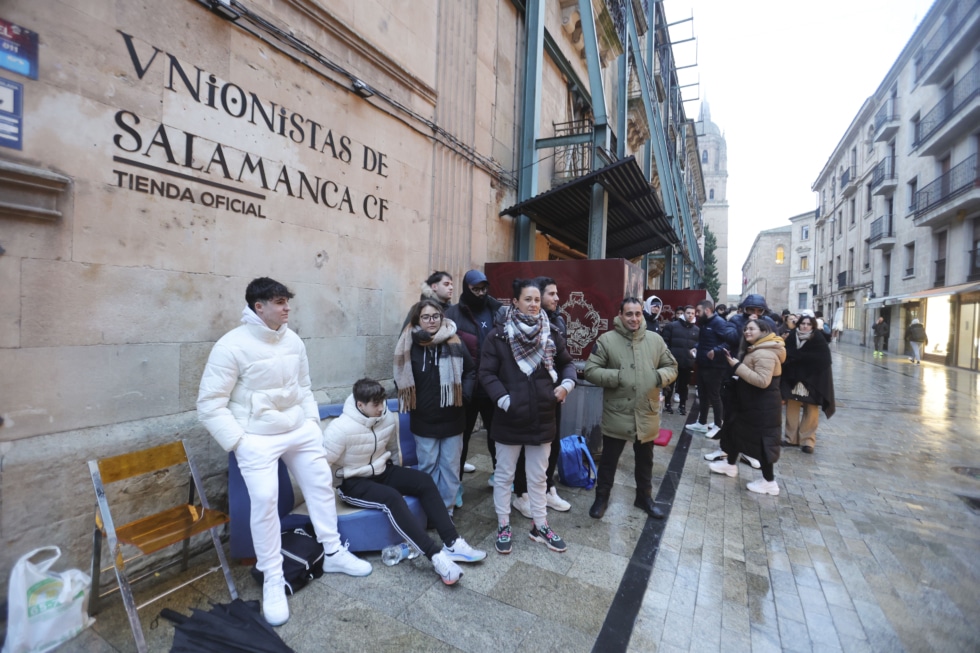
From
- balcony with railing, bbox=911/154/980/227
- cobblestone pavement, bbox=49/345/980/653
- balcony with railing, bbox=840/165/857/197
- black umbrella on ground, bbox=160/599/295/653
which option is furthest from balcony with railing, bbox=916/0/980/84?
black umbrella on ground, bbox=160/599/295/653

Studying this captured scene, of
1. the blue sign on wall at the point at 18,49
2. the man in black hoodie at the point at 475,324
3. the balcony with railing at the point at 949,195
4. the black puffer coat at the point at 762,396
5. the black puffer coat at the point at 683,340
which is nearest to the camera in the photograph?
the blue sign on wall at the point at 18,49

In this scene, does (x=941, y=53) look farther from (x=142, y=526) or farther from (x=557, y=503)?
(x=142, y=526)

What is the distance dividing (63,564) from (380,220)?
3583mm

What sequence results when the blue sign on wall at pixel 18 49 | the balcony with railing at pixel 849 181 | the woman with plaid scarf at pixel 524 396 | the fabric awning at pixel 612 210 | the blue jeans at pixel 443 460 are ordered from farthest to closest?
the balcony with railing at pixel 849 181
the fabric awning at pixel 612 210
the blue jeans at pixel 443 460
the woman with plaid scarf at pixel 524 396
the blue sign on wall at pixel 18 49

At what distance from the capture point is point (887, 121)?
24406mm

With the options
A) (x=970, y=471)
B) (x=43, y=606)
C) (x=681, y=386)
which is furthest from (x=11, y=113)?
(x=970, y=471)

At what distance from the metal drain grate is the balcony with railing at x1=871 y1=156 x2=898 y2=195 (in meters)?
25.8

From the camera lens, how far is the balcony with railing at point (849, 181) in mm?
31469

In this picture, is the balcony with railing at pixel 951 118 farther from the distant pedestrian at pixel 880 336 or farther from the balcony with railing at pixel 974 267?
the distant pedestrian at pixel 880 336

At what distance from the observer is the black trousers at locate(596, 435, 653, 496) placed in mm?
3871

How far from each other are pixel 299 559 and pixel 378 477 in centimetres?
70

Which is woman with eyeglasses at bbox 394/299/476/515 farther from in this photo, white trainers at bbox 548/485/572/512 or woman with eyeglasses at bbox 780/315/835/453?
woman with eyeglasses at bbox 780/315/835/453

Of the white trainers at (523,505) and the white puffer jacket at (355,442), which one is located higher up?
the white puffer jacket at (355,442)

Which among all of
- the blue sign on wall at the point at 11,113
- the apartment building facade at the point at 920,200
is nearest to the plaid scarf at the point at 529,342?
the blue sign on wall at the point at 11,113
